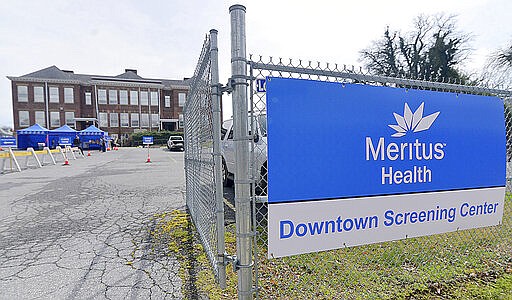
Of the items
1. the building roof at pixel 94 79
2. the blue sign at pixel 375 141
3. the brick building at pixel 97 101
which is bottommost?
the blue sign at pixel 375 141

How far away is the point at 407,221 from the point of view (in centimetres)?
257

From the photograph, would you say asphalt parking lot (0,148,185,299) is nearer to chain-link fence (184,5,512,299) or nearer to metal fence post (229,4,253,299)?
chain-link fence (184,5,512,299)

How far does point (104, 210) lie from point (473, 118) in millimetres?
6337

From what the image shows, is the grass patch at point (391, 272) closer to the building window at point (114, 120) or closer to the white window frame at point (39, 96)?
the building window at point (114, 120)

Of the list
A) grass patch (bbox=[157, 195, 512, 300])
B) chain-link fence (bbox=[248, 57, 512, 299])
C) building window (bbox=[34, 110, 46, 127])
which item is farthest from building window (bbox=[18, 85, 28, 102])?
chain-link fence (bbox=[248, 57, 512, 299])

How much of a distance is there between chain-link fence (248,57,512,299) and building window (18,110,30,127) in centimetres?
5993

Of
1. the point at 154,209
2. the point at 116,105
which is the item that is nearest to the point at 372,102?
the point at 154,209

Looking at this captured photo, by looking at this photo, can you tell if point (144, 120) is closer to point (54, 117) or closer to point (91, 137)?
point (54, 117)

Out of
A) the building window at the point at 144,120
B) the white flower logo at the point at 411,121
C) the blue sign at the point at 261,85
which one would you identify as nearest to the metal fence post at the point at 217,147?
the blue sign at the point at 261,85

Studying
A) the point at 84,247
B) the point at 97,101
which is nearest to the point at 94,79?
the point at 97,101

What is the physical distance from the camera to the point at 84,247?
3.94 metres

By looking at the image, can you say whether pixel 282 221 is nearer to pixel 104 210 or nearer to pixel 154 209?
pixel 154 209

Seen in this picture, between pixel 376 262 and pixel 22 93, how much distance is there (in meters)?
61.3

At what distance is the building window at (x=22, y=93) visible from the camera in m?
48.3
